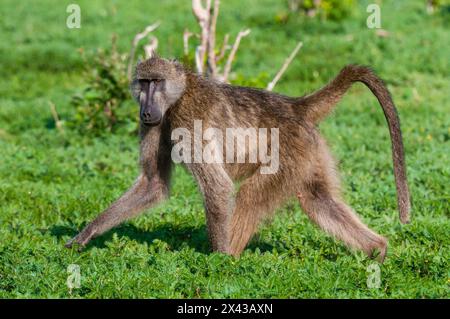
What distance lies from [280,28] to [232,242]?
7087 millimetres

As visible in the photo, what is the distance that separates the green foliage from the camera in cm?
824

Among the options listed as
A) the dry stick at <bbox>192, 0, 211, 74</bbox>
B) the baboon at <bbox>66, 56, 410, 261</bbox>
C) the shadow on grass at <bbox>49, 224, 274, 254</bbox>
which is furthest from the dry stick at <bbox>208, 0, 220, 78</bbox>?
the baboon at <bbox>66, 56, 410, 261</bbox>

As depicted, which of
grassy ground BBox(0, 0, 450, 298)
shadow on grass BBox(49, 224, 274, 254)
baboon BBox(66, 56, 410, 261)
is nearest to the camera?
grassy ground BBox(0, 0, 450, 298)

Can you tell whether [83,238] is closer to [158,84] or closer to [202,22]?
[158,84]

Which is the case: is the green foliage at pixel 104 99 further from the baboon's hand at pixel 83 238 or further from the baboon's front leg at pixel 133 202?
the baboon's hand at pixel 83 238

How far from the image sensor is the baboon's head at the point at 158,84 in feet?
16.2

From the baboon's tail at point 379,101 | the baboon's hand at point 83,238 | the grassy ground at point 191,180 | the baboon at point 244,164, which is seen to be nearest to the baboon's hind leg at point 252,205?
the baboon at point 244,164

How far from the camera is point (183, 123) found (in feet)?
16.2

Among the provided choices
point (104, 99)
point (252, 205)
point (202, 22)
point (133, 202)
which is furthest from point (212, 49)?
point (252, 205)

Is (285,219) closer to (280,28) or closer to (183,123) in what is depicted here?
(183,123)

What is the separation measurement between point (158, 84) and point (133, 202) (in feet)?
2.50

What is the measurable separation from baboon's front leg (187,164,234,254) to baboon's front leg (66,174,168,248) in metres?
0.45

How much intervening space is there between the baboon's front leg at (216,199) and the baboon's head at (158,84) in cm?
43

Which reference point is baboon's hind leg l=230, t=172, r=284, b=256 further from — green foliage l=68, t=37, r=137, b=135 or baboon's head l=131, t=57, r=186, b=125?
green foliage l=68, t=37, r=137, b=135
